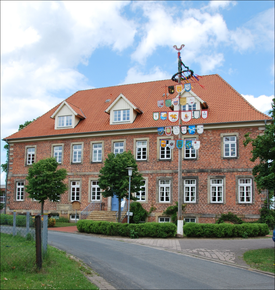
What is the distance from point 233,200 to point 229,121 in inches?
224

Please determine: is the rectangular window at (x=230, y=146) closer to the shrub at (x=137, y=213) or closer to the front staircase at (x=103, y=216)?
the shrub at (x=137, y=213)

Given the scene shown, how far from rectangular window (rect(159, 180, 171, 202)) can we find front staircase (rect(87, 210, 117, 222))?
3906 millimetres

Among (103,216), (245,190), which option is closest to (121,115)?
(103,216)

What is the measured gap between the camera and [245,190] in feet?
80.0

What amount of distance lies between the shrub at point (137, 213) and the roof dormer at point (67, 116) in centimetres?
935

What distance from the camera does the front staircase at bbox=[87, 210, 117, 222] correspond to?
82.0ft

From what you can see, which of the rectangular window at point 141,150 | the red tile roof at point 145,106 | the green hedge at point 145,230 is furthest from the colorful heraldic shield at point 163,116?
the rectangular window at point 141,150

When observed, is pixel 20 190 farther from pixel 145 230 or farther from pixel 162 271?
pixel 162 271

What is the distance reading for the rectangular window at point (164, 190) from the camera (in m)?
26.3

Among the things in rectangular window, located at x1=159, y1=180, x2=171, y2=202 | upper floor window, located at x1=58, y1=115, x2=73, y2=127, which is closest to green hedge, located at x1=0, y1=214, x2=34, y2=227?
rectangular window, located at x1=159, y1=180, x2=171, y2=202

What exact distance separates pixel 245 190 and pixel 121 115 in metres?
11.6

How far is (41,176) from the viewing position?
2505 centimetres

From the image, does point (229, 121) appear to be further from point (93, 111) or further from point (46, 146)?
point (46, 146)

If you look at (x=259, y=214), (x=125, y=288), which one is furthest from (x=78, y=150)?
(x=125, y=288)
